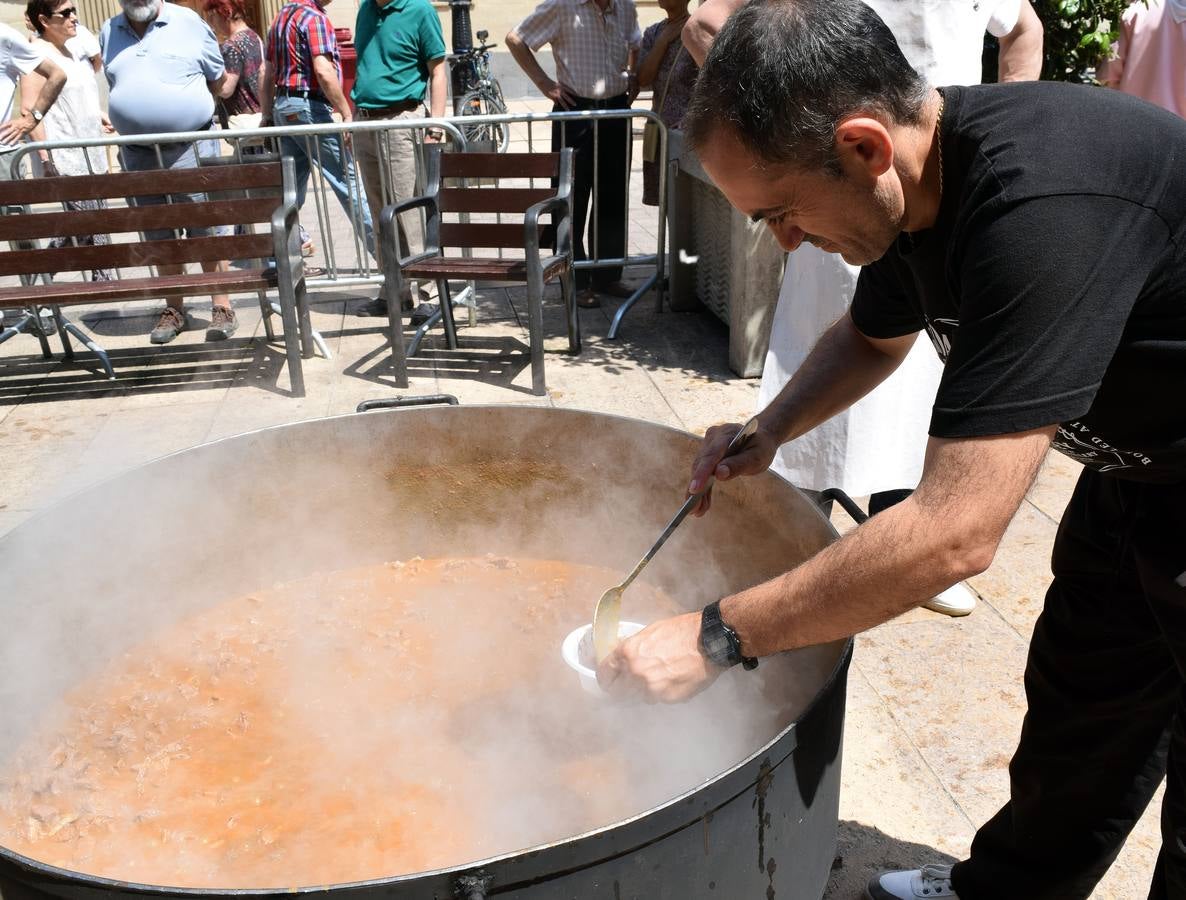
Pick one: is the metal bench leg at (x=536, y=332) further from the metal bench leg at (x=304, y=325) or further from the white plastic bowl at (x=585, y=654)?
the white plastic bowl at (x=585, y=654)

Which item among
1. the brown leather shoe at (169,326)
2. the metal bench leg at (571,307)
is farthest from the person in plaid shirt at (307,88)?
the metal bench leg at (571,307)

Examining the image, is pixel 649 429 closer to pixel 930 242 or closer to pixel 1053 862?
pixel 930 242

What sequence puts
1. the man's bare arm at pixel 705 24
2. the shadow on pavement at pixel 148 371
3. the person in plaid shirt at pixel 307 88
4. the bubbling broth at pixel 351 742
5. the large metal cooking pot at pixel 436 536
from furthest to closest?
the person in plaid shirt at pixel 307 88, the shadow on pavement at pixel 148 371, the man's bare arm at pixel 705 24, the bubbling broth at pixel 351 742, the large metal cooking pot at pixel 436 536

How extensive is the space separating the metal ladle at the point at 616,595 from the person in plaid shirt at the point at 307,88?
514 centimetres

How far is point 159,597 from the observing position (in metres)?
2.58

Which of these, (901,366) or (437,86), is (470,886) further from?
(437,86)

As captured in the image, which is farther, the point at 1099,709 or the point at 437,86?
the point at 437,86

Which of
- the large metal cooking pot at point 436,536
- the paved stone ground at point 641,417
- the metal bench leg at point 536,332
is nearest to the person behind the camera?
the large metal cooking pot at point 436,536

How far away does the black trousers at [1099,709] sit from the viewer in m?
1.59

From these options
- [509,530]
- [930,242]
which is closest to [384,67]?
[509,530]

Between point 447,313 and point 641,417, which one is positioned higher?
point 447,313

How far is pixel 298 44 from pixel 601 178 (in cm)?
219

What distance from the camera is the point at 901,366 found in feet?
10.3

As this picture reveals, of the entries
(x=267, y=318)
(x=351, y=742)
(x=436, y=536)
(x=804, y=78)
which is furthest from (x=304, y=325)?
(x=804, y=78)
